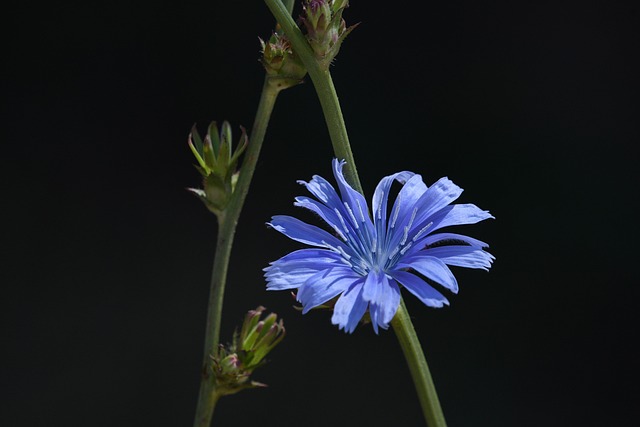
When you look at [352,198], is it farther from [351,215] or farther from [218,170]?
[218,170]

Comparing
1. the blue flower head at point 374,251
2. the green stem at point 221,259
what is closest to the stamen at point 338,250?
the blue flower head at point 374,251

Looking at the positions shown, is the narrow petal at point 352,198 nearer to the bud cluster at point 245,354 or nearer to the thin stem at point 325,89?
the thin stem at point 325,89

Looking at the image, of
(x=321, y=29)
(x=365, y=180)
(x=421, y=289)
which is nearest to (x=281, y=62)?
(x=321, y=29)

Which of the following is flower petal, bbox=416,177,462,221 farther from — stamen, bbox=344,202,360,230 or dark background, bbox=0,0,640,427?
dark background, bbox=0,0,640,427

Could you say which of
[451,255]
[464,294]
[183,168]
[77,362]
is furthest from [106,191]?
[451,255]

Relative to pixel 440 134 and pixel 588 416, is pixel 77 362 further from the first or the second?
pixel 588 416
